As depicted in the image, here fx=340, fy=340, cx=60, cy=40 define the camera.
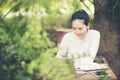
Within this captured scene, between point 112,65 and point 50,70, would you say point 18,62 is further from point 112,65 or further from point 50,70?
point 112,65

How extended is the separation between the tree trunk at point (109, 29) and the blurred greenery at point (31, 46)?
203 cm

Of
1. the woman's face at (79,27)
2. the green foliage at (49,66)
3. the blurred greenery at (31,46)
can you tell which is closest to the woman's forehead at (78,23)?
the woman's face at (79,27)

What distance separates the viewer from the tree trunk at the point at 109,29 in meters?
2.87

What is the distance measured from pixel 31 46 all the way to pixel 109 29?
91.1 inches

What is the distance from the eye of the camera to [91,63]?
8.66 ft

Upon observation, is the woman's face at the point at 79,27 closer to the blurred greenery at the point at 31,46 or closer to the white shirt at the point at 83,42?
the white shirt at the point at 83,42

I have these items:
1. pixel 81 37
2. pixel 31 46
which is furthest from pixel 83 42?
pixel 31 46

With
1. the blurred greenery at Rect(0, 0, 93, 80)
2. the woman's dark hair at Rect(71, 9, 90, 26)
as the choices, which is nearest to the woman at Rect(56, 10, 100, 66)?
the woman's dark hair at Rect(71, 9, 90, 26)

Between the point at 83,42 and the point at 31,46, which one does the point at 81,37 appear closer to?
the point at 83,42

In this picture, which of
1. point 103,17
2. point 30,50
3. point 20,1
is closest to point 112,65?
point 103,17

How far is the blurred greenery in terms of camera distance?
0.71 m

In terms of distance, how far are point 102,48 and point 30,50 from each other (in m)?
2.40

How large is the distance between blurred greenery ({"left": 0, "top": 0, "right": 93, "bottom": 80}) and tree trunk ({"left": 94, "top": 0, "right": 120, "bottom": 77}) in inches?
80.0

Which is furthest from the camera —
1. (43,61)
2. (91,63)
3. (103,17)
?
(103,17)
